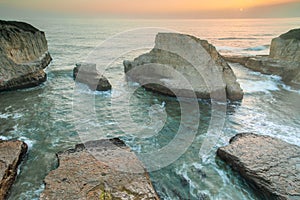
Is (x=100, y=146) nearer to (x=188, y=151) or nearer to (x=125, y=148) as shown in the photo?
(x=125, y=148)

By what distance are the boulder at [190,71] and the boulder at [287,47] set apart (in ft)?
30.2

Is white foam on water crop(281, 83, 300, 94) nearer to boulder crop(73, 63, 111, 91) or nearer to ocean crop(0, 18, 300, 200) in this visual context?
ocean crop(0, 18, 300, 200)

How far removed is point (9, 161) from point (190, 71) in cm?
971

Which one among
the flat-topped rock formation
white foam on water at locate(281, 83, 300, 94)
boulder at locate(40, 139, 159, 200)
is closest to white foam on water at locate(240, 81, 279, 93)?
white foam on water at locate(281, 83, 300, 94)

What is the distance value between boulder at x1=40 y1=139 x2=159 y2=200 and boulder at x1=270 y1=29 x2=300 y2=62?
57.8 feet

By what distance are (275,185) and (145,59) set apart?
1118 cm

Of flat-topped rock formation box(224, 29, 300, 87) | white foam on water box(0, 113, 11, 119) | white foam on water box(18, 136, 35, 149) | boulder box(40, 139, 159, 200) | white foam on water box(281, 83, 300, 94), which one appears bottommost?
white foam on water box(0, 113, 11, 119)

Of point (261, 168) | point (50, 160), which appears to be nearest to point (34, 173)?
point (50, 160)

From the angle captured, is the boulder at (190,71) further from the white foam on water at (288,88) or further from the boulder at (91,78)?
the white foam on water at (288,88)

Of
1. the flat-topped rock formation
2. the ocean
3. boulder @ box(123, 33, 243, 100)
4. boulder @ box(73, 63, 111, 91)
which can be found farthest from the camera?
the flat-topped rock formation

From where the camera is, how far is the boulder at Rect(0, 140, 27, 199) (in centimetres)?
533

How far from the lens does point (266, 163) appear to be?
626cm

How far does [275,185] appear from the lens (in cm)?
545

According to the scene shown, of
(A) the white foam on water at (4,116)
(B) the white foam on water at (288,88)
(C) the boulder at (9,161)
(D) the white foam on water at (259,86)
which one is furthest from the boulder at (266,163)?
(A) the white foam on water at (4,116)
